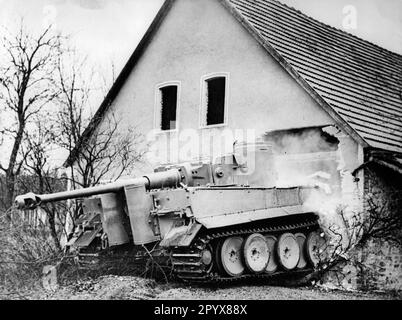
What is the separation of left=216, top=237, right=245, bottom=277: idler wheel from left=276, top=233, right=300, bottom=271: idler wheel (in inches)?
38.5

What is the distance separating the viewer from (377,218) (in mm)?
11969

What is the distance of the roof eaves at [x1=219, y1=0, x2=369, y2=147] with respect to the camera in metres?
11.9

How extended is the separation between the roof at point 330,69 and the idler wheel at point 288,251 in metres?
2.25

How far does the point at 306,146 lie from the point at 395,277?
314cm

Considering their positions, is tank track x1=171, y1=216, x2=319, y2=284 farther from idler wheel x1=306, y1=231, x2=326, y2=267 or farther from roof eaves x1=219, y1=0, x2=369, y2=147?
roof eaves x1=219, y1=0, x2=369, y2=147

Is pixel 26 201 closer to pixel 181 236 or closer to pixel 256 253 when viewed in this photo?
pixel 181 236

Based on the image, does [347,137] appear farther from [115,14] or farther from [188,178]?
[115,14]

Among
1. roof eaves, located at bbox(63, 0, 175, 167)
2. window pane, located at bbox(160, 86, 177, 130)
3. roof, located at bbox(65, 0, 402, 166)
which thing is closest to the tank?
roof, located at bbox(65, 0, 402, 166)

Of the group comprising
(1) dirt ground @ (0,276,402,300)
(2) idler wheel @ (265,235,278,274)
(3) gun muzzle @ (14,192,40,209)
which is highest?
(3) gun muzzle @ (14,192,40,209)

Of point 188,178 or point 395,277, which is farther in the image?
point 395,277

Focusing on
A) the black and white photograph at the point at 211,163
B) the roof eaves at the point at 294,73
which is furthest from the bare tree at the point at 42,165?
the roof eaves at the point at 294,73

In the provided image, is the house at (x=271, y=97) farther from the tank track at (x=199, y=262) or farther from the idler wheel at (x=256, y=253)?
the tank track at (x=199, y=262)

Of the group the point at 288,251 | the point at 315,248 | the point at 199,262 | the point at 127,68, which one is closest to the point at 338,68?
the point at 315,248
